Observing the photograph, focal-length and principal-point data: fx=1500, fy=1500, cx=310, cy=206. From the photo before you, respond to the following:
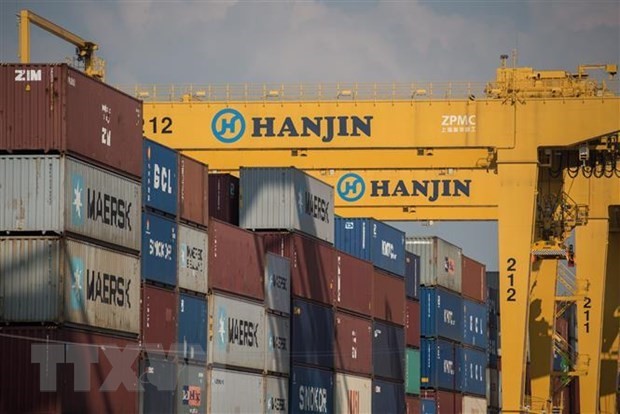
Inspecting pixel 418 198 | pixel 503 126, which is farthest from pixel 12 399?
pixel 418 198

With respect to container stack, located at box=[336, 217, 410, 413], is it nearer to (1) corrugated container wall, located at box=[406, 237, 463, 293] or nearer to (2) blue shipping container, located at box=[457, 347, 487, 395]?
(1) corrugated container wall, located at box=[406, 237, 463, 293]

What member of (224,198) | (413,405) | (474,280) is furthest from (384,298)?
(474,280)

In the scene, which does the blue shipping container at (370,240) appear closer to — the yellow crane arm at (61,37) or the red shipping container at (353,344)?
the red shipping container at (353,344)

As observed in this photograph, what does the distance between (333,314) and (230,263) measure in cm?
946

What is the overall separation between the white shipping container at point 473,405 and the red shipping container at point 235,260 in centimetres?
2410

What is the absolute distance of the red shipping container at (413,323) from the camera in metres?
57.0

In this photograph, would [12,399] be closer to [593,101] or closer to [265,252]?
[265,252]

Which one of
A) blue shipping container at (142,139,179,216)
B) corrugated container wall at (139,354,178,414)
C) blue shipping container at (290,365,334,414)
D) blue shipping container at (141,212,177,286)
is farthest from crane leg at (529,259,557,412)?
corrugated container wall at (139,354,178,414)

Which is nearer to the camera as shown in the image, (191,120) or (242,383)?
(242,383)

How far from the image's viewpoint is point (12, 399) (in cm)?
2798

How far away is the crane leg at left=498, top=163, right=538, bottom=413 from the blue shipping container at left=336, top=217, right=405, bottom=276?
13.4ft

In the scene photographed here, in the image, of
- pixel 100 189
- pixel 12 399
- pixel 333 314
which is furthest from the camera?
pixel 333 314

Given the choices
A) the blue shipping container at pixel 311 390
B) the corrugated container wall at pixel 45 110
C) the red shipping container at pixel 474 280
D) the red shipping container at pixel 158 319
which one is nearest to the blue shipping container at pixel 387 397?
the blue shipping container at pixel 311 390

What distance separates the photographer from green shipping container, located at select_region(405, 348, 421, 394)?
184 feet
